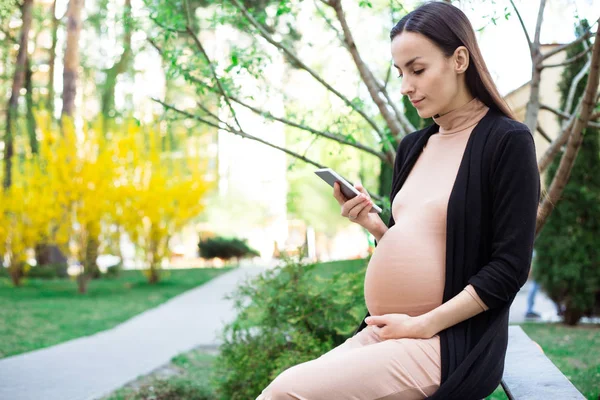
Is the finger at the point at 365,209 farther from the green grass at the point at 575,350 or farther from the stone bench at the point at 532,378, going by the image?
the green grass at the point at 575,350

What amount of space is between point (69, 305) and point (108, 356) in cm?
590

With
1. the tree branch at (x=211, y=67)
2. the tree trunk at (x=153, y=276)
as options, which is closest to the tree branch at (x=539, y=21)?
the tree branch at (x=211, y=67)

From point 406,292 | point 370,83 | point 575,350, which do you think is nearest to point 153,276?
point 575,350

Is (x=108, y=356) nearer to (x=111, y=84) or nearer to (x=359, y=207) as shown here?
(x=359, y=207)

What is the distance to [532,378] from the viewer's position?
9.83ft

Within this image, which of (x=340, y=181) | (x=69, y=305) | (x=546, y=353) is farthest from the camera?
(x=69, y=305)

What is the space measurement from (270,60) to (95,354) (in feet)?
15.2

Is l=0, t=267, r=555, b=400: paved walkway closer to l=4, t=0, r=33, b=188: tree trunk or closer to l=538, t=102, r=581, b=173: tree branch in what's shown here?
l=538, t=102, r=581, b=173: tree branch

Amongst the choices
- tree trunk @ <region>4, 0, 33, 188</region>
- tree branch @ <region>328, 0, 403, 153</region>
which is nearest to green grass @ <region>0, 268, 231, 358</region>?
tree trunk @ <region>4, 0, 33, 188</region>

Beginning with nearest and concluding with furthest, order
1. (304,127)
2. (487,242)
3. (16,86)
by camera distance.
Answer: (487,242)
(304,127)
(16,86)

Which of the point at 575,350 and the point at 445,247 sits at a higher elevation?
the point at 445,247

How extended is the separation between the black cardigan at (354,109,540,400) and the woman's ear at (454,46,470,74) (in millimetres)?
183

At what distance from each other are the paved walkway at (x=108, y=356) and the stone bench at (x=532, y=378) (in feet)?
7.32

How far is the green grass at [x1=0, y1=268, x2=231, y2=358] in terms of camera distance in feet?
32.0
